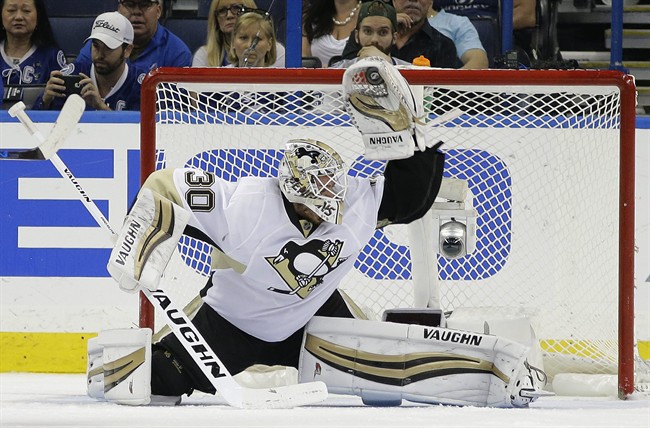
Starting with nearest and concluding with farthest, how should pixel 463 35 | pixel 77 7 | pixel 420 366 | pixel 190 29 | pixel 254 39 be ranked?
1. pixel 420 366
2. pixel 254 39
3. pixel 463 35
4. pixel 190 29
5. pixel 77 7

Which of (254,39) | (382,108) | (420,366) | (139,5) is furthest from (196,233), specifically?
(139,5)

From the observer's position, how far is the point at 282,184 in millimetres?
3311

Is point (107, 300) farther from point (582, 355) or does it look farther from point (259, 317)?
point (582, 355)

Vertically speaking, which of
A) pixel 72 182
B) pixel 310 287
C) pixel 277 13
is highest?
pixel 277 13

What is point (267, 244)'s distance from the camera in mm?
3311

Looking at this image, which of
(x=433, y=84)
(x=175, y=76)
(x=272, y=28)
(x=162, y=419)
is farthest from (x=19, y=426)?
(x=272, y=28)

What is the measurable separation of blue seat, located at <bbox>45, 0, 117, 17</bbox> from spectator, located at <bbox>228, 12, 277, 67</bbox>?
102 cm

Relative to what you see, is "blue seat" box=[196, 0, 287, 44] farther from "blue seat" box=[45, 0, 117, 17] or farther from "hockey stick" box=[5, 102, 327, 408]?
"hockey stick" box=[5, 102, 327, 408]

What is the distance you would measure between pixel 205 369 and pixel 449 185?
3.03 ft

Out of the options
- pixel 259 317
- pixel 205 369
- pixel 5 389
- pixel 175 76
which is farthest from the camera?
pixel 5 389

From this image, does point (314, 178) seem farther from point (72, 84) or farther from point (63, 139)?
point (72, 84)

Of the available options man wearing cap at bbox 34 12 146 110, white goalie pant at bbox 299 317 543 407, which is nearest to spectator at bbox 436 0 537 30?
man wearing cap at bbox 34 12 146 110

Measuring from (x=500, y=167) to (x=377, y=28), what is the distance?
0.61m

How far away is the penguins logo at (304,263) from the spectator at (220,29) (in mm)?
1462
